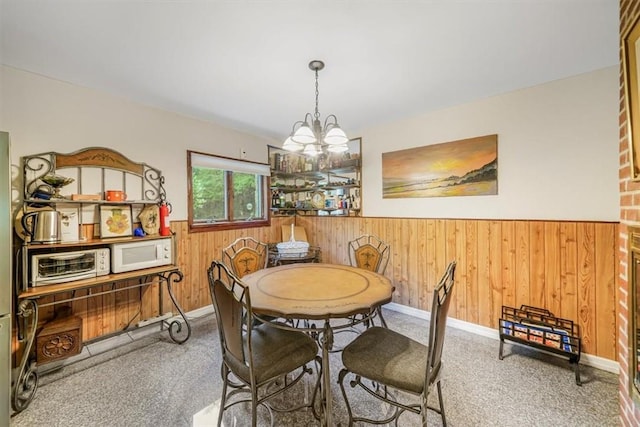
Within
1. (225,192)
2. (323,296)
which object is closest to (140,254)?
(225,192)

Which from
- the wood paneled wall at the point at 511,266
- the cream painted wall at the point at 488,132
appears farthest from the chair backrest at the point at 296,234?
the cream painted wall at the point at 488,132

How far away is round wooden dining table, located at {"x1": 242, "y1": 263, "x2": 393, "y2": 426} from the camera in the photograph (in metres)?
1.47

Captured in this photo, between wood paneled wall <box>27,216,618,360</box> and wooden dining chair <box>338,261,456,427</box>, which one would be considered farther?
wood paneled wall <box>27,216,618,360</box>

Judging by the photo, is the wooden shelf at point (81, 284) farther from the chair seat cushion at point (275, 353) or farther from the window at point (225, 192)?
the chair seat cushion at point (275, 353)

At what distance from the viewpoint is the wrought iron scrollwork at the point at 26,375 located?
1.75 metres

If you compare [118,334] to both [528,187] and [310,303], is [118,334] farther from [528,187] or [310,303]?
[528,187]

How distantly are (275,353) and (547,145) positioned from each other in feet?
9.52

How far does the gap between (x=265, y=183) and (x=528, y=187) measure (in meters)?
3.25

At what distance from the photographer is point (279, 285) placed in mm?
1926

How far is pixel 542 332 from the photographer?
2.18 metres

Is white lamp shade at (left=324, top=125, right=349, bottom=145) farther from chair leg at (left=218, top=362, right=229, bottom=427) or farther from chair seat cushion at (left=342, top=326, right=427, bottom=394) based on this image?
chair leg at (left=218, top=362, right=229, bottom=427)

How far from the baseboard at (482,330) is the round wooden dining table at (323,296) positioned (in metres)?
1.48

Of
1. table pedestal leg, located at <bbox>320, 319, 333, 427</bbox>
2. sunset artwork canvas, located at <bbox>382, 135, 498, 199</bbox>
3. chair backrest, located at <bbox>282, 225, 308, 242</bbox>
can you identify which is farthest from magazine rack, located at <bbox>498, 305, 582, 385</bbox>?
chair backrest, located at <bbox>282, 225, 308, 242</bbox>

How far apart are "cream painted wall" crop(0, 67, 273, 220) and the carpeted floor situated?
5.17ft
